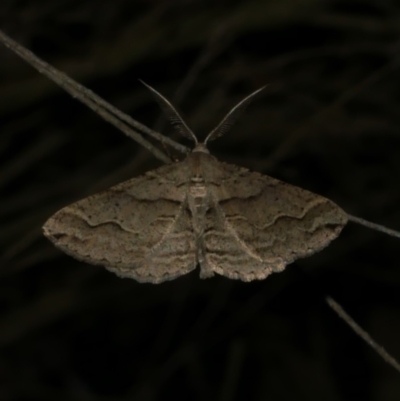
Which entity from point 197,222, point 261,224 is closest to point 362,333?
point 261,224

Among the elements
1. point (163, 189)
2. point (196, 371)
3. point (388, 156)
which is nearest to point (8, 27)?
point (163, 189)

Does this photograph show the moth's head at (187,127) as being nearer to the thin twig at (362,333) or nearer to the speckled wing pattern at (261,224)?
the speckled wing pattern at (261,224)

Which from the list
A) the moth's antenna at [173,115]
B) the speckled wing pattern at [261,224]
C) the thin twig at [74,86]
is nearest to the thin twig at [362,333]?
the speckled wing pattern at [261,224]

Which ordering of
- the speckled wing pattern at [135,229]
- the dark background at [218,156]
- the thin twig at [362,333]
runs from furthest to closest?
the dark background at [218,156] → the speckled wing pattern at [135,229] → the thin twig at [362,333]

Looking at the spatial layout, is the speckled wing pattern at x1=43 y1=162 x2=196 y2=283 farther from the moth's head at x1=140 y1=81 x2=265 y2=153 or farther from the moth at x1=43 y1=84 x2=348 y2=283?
the moth's head at x1=140 y1=81 x2=265 y2=153

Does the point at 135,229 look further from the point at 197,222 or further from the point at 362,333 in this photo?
the point at 362,333

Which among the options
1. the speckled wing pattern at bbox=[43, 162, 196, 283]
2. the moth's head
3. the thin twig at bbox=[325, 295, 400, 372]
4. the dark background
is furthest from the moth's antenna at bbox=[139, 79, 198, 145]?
the thin twig at bbox=[325, 295, 400, 372]

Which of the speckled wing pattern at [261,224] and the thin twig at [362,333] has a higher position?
the speckled wing pattern at [261,224]

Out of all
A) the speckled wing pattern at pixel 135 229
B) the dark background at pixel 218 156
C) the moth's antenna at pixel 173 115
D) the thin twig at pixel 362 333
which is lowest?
the thin twig at pixel 362 333
